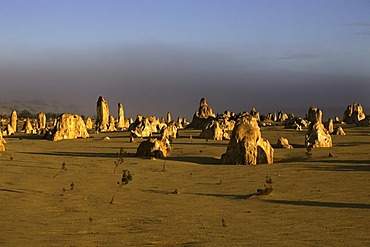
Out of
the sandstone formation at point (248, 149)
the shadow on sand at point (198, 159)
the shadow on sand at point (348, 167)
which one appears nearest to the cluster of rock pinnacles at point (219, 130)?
the sandstone formation at point (248, 149)

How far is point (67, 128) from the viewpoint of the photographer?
53656 millimetres

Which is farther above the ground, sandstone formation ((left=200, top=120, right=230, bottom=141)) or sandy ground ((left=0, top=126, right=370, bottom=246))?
sandstone formation ((left=200, top=120, right=230, bottom=141))

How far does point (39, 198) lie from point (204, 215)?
21.6 ft

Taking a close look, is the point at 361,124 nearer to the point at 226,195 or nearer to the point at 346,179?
the point at 346,179

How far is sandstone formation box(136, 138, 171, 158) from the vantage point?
32.5m

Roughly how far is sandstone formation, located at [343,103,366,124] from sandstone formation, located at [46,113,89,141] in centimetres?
4282

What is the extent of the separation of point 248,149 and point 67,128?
98.2 ft

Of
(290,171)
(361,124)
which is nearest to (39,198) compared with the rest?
(290,171)

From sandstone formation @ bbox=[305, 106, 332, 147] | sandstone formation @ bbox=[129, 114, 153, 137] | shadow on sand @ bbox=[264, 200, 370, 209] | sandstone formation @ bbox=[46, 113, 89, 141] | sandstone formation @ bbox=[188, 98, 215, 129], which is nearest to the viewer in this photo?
shadow on sand @ bbox=[264, 200, 370, 209]

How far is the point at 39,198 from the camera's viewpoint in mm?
18312

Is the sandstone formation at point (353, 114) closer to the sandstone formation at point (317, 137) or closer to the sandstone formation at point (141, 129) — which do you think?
the sandstone formation at point (141, 129)

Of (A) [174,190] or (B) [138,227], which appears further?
(A) [174,190]

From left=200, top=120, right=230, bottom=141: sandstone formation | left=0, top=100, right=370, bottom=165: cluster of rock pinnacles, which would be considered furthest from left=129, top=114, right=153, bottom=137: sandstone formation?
left=200, top=120, right=230, bottom=141: sandstone formation

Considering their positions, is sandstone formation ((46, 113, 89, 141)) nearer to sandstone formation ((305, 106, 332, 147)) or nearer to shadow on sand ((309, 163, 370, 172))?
sandstone formation ((305, 106, 332, 147))
